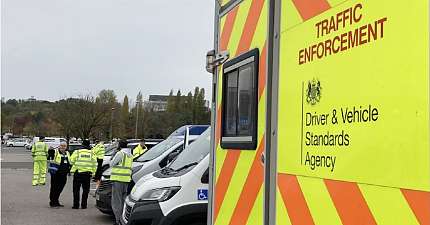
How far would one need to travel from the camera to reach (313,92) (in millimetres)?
2320

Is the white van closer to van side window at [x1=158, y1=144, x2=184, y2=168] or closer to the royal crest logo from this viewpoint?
the royal crest logo

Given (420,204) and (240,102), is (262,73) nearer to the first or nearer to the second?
(240,102)

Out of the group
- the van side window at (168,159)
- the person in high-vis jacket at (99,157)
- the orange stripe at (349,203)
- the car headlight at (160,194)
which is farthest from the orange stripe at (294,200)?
the person in high-vis jacket at (99,157)

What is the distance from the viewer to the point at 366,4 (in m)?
2.00

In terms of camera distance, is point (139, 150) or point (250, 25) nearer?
point (250, 25)

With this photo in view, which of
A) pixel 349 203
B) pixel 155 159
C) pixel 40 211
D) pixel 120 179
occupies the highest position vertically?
pixel 349 203

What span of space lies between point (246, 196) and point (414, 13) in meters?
1.50

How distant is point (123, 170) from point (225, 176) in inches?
284

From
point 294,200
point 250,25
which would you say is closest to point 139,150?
point 250,25

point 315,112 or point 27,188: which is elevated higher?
point 315,112

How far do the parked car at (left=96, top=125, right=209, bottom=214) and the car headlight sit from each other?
412cm

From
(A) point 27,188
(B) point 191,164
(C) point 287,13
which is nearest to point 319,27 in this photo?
(C) point 287,13

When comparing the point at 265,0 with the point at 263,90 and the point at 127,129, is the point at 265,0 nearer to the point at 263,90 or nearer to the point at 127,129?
the point at 263,90

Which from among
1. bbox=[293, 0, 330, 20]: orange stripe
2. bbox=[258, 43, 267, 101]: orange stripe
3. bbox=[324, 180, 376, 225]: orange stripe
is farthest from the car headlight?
bbox=[324, 180, 376, 225]: orange stripe
